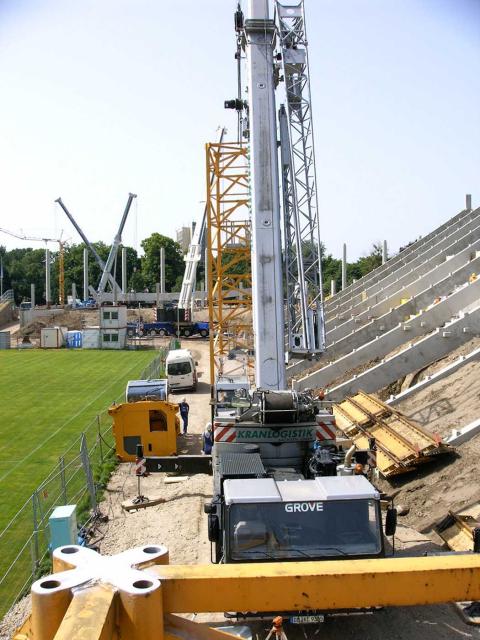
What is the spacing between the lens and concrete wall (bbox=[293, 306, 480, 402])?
70.2ft

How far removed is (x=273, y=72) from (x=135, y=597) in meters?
15.9

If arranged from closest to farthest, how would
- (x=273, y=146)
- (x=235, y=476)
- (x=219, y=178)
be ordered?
1. (x=235, y=476)
2. (x=273, y=146)
3. (x=219, y=178)

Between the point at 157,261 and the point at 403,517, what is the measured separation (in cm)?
10391

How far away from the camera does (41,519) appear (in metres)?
12.4

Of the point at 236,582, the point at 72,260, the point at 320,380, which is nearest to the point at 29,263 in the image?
the point at 72,260

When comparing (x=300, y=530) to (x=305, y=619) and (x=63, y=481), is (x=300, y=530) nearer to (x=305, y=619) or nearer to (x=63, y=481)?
(x=305, y=619)

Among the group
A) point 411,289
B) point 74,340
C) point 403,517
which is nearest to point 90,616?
point 403,517

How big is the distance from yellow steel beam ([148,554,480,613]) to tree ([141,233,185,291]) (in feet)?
364

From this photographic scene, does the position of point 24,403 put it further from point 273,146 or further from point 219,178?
point 273,146

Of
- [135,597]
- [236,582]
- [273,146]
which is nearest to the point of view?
[135,597]

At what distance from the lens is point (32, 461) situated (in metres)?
18.2

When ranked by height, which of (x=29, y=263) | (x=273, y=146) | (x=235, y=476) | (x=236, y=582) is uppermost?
(x=29, y=263)

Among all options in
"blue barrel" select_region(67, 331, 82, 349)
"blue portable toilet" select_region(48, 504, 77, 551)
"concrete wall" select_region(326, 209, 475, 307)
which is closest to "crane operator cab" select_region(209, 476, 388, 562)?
A: "blue portable toilet" select_region(48, 504, 77, 551)

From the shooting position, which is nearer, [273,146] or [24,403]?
[273,146]
